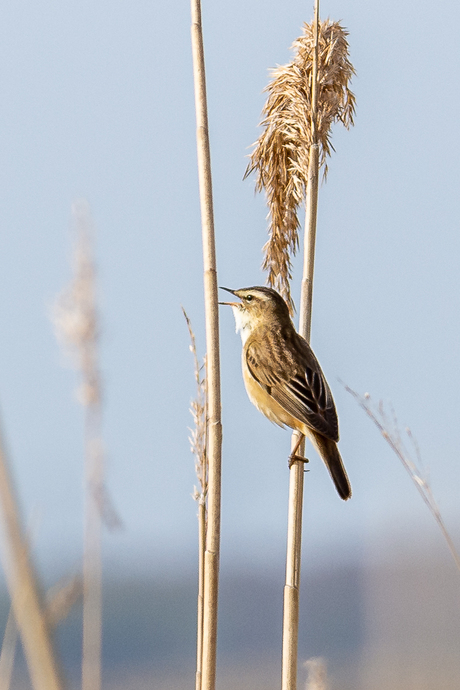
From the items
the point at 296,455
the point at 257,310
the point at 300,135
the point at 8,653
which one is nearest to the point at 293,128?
the point at 300,135

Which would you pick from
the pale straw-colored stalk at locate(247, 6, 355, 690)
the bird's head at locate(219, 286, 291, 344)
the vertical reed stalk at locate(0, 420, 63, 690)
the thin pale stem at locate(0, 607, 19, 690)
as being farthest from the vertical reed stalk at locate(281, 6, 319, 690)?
the vertical reed stalk at locate(0, 420, 63, 690)

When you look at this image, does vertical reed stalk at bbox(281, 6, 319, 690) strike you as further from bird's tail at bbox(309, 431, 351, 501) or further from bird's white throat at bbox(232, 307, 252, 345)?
bird's white throat at bbox(232, 307, 252, 345)

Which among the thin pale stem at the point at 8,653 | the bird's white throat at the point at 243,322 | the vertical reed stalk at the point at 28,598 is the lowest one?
the thin pale stem at the point at 8,653

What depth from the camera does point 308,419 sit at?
255 centimetres

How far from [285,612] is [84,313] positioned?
136 centimetres

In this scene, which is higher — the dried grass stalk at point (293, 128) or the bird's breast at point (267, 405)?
the dried grass stalk at point (293, 128)

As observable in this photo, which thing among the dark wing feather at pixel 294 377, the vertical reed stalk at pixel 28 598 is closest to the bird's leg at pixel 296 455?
the dark wing feather at pixel 294 377

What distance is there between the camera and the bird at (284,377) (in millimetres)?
2543

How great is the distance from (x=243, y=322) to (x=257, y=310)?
111 mm

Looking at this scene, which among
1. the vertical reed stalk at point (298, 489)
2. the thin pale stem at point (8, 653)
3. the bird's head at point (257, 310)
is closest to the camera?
the thin pale stem at point (8, 653)

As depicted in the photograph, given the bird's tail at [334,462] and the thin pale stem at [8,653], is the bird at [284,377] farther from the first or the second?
the thin pale stem at [8,653]

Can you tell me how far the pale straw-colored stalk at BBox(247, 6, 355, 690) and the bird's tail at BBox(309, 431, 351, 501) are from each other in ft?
0.33

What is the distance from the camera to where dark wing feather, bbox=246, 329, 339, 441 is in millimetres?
2568

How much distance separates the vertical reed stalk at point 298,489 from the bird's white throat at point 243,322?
0.57 metres
